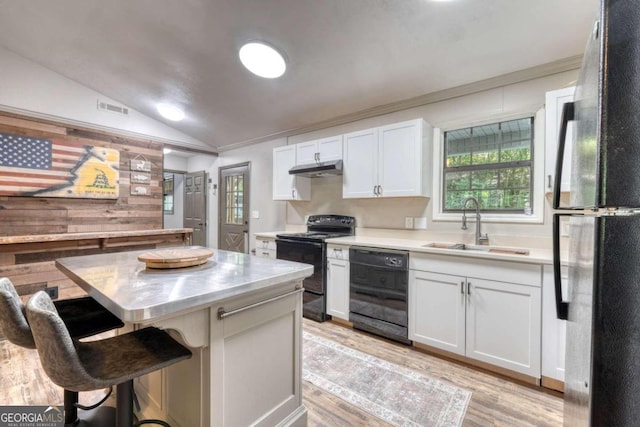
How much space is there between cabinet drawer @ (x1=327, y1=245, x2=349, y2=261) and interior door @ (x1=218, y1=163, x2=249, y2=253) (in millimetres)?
2346

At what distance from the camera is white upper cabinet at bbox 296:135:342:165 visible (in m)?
3.42

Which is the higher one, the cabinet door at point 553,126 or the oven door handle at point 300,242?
the cabinet door at point 553,126

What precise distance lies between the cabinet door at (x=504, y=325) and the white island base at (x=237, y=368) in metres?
1.45

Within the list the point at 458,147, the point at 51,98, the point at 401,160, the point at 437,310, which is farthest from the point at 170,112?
the point at 437,310

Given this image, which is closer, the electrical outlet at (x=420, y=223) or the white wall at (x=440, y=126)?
the white wall at (x=440, y=126)

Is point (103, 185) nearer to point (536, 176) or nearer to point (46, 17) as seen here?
point (46, 17)

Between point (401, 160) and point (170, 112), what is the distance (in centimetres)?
353

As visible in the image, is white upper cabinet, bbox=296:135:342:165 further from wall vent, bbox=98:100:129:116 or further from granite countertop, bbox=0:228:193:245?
wall vent, bbox=98:100:129:116

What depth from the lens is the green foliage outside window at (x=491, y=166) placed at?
8.61 ft

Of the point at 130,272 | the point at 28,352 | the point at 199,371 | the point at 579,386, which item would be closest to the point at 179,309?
the point at 199,371

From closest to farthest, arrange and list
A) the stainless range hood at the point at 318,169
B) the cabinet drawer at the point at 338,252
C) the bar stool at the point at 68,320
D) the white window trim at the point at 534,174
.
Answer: the bar stool at the point at 68,320
the white window trim at the point at 534,174
the cabinet drawer at the point at 338,252
the stainless range hood at the point at 318,169

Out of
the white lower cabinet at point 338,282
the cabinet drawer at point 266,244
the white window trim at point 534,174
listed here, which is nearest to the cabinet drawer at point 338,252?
the white lower cabinet at point 338,282

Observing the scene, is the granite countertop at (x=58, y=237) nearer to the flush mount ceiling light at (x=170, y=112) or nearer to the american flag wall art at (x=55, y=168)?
the american flag wall art at (x=55, y=168)

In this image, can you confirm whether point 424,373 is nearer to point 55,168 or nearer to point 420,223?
point 420,223
